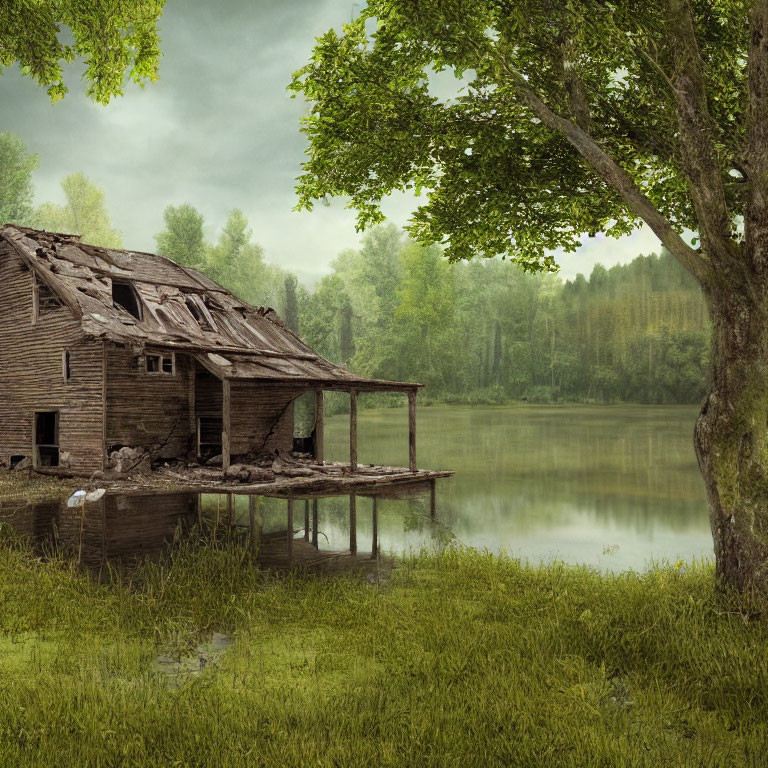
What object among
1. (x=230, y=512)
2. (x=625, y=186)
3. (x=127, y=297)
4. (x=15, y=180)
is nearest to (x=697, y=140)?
(x=625, y=186)

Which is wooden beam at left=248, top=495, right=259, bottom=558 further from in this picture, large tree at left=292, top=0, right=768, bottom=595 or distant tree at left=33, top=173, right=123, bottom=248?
distant tree at left=33, top=173, right=123, bottom=248

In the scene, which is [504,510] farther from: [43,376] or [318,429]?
[43,376]

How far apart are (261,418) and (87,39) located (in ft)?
47.6

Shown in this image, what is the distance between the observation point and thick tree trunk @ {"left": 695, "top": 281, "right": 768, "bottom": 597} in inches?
369

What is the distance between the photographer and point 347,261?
3821 inches

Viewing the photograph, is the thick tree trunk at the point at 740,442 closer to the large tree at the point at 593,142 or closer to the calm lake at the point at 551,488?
the large tree at the point at 593,142

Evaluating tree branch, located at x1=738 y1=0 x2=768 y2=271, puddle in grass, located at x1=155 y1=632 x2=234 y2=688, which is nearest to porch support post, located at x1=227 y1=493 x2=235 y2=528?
A: puddle in grass, located at x1=155 y1=632 x2=234 y2=688

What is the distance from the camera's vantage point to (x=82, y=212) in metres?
67.6

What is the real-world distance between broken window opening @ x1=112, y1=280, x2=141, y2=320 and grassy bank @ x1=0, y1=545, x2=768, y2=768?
1484 centimetres

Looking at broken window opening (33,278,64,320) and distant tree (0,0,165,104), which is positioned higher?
distant tree (0,0,165,104)

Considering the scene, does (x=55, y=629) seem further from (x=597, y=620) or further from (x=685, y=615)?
(x=685, y=615)

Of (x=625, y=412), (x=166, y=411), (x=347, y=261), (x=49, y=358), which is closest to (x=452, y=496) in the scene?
(x=166, y=411)

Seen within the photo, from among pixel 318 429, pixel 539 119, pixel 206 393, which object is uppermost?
pixel 539 119

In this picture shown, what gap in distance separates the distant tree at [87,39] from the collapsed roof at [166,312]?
338 inches
